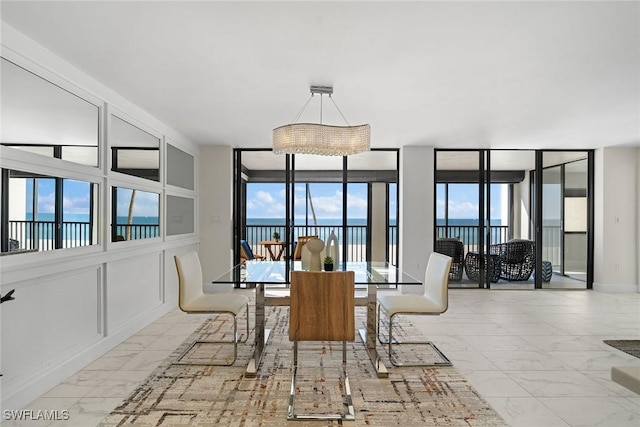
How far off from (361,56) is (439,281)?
1.95 metres

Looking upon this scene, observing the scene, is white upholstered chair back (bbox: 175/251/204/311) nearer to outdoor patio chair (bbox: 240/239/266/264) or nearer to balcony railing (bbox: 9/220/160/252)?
balcony railing (bbox: 9/220/160/252)

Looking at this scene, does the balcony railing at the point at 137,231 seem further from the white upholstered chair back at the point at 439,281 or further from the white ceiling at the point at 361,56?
the white upholstered chair back at the point at 439,281

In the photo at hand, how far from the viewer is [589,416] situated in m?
2.46

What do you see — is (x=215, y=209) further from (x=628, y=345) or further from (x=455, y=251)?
(x=628, y=345)

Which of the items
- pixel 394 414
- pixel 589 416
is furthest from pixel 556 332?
pixel 394 414

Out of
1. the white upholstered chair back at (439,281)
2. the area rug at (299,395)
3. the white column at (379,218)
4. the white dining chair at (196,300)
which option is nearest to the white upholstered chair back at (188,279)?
the white dining chair at (196,300)

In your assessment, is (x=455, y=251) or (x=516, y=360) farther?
(x=455, y=251)

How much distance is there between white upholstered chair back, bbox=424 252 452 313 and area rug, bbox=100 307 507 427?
513 mm

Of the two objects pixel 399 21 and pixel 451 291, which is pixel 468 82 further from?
pixel 451 291

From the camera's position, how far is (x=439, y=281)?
3.44m

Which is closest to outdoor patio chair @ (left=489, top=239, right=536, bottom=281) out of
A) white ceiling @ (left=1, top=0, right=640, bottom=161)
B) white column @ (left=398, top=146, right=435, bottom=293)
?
white column @ (left=398, top=146, right=435, bottom=293)

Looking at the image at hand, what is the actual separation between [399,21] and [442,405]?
2.43 metres

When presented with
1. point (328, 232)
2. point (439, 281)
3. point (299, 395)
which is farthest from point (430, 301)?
point (328, 232)

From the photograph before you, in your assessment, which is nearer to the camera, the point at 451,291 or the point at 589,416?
the point at 589,416
